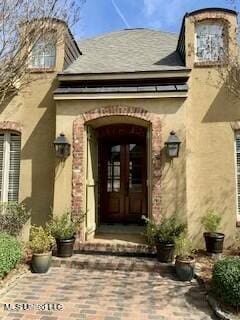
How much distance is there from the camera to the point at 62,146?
7480mm

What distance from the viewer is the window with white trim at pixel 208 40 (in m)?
8.12

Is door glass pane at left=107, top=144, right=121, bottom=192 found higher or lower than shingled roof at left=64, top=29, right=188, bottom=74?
lower

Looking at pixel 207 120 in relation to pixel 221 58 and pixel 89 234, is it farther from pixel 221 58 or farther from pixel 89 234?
pixel 89 234

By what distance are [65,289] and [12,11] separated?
5.46m

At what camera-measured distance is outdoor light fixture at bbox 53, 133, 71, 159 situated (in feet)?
24.4

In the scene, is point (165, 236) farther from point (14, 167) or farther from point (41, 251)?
point (14, 167)

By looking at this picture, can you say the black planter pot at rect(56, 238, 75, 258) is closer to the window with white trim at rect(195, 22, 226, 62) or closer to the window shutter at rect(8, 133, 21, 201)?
the window shutter at rect(8, 133, 21, 201)

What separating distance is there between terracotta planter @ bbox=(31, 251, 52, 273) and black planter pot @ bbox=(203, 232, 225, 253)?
3.80 metres

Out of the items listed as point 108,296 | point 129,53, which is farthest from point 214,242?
point 129,53

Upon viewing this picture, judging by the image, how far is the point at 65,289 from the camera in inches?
212

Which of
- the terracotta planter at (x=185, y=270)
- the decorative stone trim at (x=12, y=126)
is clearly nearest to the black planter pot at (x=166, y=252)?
the terracotta planter at (x=185, y=270)

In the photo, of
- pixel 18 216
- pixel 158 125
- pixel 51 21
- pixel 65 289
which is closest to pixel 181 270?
pixel 65 289

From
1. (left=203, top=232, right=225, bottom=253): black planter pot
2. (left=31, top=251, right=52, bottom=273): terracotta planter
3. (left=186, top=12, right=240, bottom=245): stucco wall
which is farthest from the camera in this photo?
(left=186, top=12, right=240, bottom=245): stucco wall

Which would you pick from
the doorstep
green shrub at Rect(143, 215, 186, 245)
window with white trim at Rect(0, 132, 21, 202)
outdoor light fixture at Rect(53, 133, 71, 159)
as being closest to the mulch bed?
the doorstep
